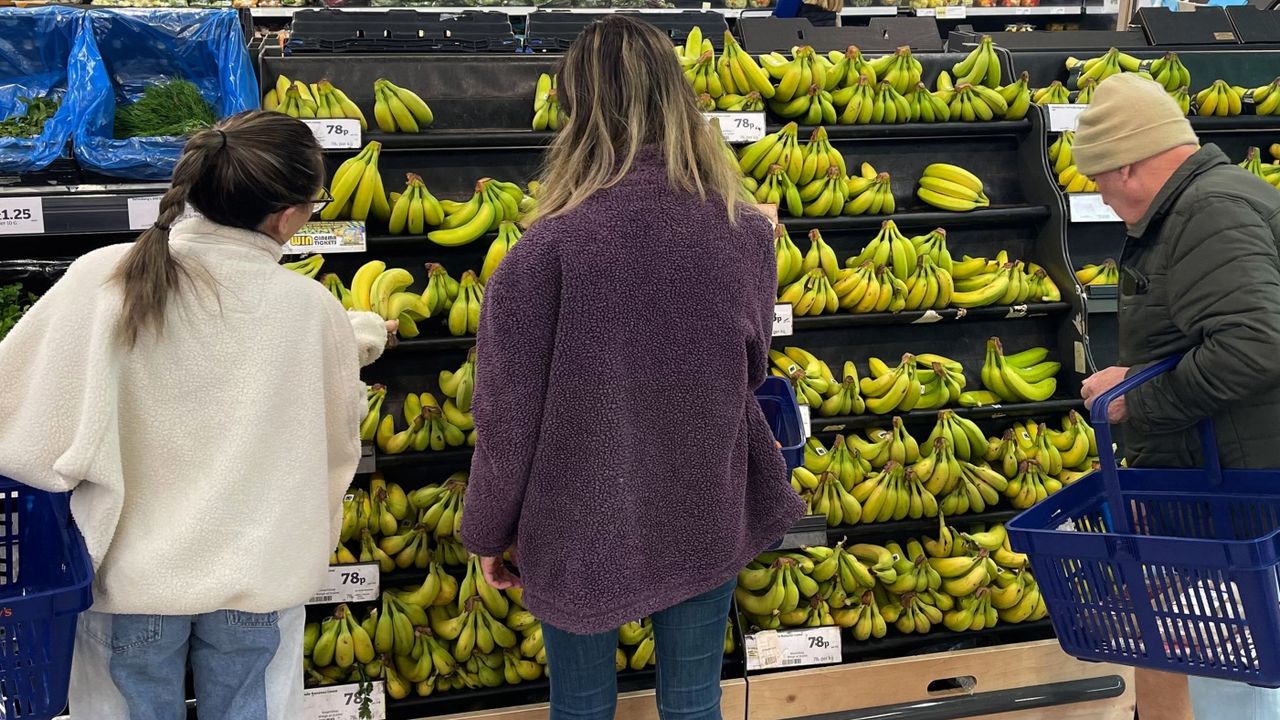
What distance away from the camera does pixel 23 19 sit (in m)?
3.07

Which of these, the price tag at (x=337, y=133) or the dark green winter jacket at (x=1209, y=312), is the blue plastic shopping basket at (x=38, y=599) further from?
the dark green winter jacket at (x=1209, y=312)

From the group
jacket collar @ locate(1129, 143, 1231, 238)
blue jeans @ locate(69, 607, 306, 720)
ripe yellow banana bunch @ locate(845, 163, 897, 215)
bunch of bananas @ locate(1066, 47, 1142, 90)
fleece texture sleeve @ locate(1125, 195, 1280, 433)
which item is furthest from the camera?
bunch of bananas @ locate(1066, 47, 1142, 90)

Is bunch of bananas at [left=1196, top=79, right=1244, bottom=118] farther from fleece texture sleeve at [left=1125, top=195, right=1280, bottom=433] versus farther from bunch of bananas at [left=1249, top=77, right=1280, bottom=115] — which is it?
fleece texture sleeve at [left=1125, top=195, right=1280, bottom=433]

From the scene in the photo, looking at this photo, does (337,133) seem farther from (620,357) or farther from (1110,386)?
(1110,386)

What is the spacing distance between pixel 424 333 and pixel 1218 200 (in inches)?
75.9

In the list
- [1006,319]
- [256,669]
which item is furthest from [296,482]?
[1006,319]

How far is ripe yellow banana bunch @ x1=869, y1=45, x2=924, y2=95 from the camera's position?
3.27 m

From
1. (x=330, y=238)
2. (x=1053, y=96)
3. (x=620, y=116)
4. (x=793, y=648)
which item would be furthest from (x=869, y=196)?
(x=620, y=116)

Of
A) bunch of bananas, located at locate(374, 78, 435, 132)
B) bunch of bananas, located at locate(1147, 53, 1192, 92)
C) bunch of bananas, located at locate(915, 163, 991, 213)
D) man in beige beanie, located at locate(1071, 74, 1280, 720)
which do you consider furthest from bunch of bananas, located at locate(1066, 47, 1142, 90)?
bunch of bananas, located at locate(374, 78, 435, 132)

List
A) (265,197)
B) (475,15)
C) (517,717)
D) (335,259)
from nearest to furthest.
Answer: (265,197)
(517,717)
(335,259)
(475,15)

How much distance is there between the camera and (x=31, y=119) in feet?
9.54

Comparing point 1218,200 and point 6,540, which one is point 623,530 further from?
point 1218,200

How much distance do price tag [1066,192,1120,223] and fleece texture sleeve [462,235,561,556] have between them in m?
2.19

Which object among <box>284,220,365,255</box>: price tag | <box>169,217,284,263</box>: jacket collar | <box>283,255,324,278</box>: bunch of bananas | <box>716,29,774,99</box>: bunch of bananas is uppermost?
<box>716,29,774,99</box>: bunch of bananas
